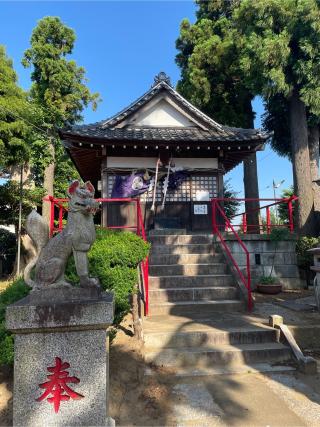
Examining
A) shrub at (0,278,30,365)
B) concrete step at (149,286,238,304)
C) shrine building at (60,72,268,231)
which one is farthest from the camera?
shrine building at (60,72,268,231)

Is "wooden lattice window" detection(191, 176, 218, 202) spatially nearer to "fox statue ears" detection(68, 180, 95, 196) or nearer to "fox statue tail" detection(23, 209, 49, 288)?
"fox statue ears" detection(68, 180, 95, 196)

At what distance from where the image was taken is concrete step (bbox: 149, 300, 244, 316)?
6.75m

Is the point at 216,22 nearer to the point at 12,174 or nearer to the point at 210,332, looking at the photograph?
the point at 12,174

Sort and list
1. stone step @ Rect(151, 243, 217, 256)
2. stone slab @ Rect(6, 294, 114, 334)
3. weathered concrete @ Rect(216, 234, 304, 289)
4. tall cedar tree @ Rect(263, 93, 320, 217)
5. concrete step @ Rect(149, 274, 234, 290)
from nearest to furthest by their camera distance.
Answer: stone slab @ Rect(6, 294, 114, 334), concrete step @ Rect(149, 274, 234, 290), stone step @ Rect(151, 243, 217, 256), weathered concrete @ Rect(216, 234, 304, 289), tall cedar tree @ Rect(263, 93, 320, 217)

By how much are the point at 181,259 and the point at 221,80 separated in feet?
41.0

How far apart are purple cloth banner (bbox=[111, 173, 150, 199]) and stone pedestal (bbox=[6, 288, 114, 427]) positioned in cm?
930

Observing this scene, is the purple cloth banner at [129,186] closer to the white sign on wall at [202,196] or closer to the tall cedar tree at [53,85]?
the white sign on wall at [202,196]

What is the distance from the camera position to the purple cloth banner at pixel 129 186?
11977 mm

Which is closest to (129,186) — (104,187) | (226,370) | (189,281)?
(104,187)

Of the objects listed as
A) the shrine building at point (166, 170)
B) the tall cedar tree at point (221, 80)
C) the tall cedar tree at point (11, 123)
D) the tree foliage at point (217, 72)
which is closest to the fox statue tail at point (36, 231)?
the shrine building at point (166, 170)

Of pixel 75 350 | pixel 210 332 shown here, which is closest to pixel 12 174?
pixel 210 332

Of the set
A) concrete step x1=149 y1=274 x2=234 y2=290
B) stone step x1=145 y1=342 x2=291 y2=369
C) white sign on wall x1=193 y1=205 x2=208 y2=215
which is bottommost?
stone step x1=145 y1=342 x2=291 y2=369

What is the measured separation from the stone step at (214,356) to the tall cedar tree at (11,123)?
1191 centimetres

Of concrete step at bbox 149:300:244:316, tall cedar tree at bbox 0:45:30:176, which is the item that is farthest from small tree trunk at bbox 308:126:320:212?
tall cedar tree at bbox 0:45:30:176
